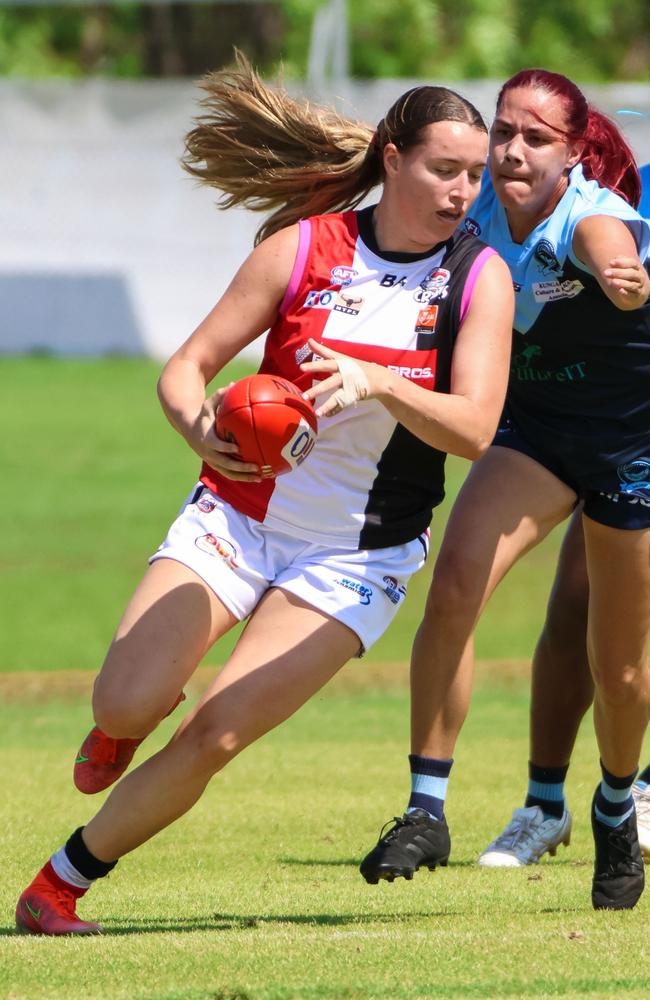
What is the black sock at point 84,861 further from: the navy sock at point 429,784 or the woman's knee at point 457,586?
the woman's knee at point 457,586

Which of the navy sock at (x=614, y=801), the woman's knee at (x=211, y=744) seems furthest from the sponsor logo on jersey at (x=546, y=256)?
the woman's knee at (x=211, y=744)

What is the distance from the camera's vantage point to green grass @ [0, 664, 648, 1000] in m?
4.00

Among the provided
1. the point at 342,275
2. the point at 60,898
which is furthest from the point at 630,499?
the point at 60,898

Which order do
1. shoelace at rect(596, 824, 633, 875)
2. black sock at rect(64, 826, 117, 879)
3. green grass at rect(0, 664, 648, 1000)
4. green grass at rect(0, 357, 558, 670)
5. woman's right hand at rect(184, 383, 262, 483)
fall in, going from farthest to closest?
1. green grass at rect(0, 357, 558, 670)
2. shoelace at rect(596, 824, 633, 875)
3. black sock at rect(64, 826, 117, 879)
4. woman's right hand at rect(184, 383, 262, 483)
5. green grass at rect(0, 664, 648, 1000)

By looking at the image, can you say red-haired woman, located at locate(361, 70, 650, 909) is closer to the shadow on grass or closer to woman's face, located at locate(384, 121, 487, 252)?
the shadow on grass

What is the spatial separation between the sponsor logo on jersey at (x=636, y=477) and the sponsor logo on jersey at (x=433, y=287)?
964mm

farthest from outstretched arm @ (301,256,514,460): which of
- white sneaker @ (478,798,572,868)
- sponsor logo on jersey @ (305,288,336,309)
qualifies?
white sneaker @ (478,798,572,868)

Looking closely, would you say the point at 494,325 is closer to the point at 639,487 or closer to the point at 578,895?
the point at 639,487

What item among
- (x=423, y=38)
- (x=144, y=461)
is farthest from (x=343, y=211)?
(x=423, y=38)

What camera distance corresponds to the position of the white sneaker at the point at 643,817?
6008 millimetres

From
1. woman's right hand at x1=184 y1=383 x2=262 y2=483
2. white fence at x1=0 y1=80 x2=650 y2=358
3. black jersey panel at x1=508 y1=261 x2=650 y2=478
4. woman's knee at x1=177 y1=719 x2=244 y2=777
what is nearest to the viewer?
woman's right hand at x1=184 y1=383 x2=262 y2=483

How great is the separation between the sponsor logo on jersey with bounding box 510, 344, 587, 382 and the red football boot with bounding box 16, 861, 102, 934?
217 cm

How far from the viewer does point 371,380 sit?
4262 millimetres

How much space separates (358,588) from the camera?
186 inches
